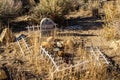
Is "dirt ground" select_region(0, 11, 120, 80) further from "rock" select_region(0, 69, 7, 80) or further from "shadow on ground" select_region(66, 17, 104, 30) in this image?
"rock" select_region(0, 69, 7, 80)

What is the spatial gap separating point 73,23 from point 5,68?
3214 mm

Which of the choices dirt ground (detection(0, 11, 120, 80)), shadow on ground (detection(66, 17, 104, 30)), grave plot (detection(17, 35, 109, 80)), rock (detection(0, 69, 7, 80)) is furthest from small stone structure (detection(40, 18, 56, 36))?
rock (detection(0, 69, 7, 80))

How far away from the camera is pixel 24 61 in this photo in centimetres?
723

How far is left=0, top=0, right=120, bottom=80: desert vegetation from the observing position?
667 centimetres

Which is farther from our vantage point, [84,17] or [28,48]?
[84,17]

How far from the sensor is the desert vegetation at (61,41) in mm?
6672

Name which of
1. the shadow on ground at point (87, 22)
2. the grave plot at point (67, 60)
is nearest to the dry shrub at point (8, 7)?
the shadow on ground at point (87, 22)

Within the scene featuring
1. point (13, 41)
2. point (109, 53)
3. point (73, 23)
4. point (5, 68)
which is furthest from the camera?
point (73, 23)

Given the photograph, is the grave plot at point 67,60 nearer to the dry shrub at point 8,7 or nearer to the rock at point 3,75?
the rock at point 3,75

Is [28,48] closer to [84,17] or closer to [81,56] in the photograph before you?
[81,56]

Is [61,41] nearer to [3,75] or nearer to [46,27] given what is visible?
[46,27]

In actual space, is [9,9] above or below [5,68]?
above

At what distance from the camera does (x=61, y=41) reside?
812 cm

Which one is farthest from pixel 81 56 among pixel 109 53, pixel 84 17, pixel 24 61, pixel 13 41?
pixel 84 17
